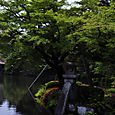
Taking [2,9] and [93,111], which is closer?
[93,111]

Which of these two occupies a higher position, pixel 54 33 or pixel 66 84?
pixel 54 33

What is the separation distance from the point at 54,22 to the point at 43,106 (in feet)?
22.0

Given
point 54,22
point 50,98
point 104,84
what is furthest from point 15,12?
point 104,84

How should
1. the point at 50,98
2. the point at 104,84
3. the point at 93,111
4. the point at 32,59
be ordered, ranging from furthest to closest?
the point at 104,84, the point at 32,59, the point at 50,98, the point at 93,111

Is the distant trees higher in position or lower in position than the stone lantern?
higher

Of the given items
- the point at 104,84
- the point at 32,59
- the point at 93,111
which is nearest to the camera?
the point at 93,111

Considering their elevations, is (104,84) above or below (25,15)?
below

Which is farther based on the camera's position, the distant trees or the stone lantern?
the distant trees

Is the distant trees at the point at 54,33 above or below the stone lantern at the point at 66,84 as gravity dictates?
above

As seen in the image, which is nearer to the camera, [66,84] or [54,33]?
[66,84]

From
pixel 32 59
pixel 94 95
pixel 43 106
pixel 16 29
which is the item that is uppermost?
pixel 16 29

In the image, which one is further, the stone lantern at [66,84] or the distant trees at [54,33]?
the distant trees at [54,33]

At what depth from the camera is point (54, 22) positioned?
39.0ft

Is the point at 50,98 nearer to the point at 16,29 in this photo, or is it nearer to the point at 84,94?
the point at 84,94
